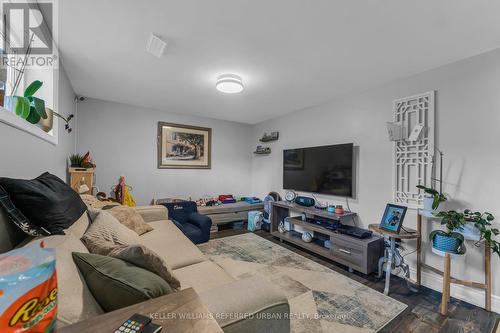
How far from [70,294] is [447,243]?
8.60 ft

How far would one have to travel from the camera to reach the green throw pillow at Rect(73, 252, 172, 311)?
2.48 feet

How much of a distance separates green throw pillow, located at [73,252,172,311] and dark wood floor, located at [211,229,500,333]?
180cm

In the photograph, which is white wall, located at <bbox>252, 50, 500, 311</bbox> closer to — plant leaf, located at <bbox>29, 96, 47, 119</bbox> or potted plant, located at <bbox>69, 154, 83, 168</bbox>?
plant leaf, located at <bbox>29, 96, 47, 119</bbox>

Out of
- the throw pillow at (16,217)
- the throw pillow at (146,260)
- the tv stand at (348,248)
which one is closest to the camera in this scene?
the throw pillow at (16,217)

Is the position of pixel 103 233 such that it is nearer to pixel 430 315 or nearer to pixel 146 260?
pixel 146 260

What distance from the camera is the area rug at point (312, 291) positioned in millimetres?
1680

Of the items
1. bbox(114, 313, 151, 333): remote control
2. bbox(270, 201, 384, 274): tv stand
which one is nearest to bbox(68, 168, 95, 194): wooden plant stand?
bbox(114, 313, 151, 333): remote control

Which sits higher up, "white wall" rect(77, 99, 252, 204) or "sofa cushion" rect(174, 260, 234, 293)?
"white wall" rect(77, 99, 252, 204)

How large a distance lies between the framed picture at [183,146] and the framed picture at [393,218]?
3.27 m

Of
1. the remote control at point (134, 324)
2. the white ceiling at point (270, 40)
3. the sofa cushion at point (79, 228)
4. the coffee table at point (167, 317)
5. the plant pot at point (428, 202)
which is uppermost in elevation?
the white ceiling at point (270, 40)

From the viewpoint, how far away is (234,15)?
156 centimetres

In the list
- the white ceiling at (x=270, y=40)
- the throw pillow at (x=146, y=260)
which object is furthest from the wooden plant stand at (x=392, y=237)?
the throw pillow at (x=146, y=260)

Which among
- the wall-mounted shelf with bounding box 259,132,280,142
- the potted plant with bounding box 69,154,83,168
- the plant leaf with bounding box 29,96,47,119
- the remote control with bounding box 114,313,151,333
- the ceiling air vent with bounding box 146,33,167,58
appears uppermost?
the ceiling air vent with bounding box 146,33,167,58

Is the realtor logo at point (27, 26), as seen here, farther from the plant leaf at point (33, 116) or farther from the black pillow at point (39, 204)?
the black pillow at point (39, 204)
